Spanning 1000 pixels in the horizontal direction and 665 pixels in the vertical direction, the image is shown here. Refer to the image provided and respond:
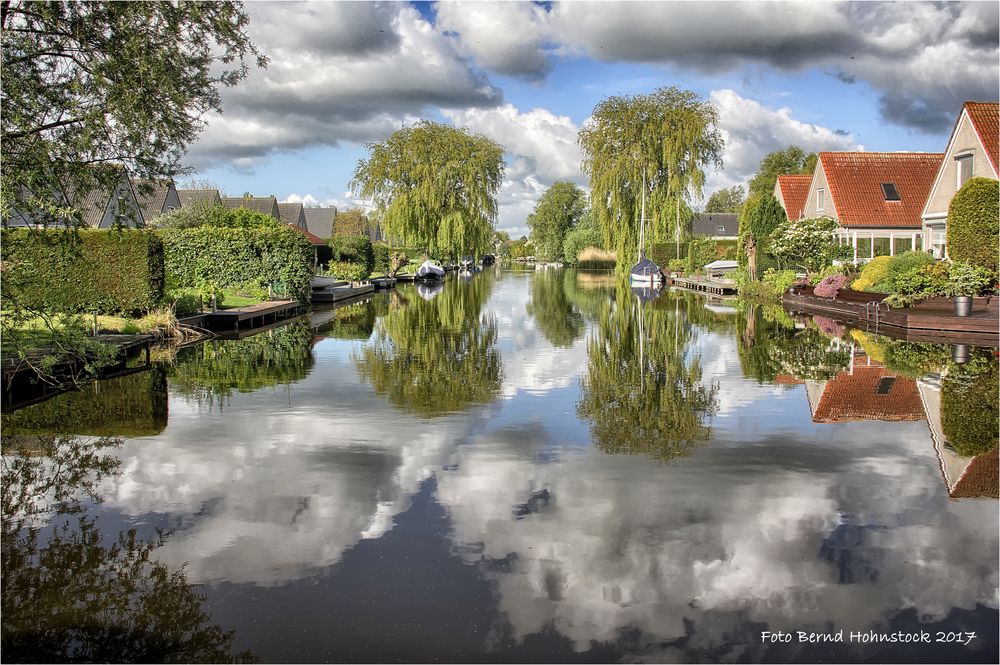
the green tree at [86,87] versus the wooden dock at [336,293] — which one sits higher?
the green tree at [86,87]

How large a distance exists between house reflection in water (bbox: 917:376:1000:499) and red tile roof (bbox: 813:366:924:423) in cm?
74

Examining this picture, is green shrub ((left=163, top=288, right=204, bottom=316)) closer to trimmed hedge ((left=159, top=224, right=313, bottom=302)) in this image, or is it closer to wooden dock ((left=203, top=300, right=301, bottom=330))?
wooden dock ((left=203, top=300, right=301, bottom=330))

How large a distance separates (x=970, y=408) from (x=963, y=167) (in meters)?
24.3

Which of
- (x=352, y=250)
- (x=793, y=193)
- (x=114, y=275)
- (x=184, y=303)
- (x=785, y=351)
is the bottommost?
(x=785, y=351)

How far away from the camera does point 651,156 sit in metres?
45.9

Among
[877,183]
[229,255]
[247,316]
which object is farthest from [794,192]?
[247,316]

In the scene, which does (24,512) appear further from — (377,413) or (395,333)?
(395,333)

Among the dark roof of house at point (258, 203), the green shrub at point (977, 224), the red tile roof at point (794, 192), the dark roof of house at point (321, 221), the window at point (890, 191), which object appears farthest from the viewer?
the dark roof of house at point (321, 221)

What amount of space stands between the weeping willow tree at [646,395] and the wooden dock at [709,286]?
713 inches

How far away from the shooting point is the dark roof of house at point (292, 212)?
7781 centimetres

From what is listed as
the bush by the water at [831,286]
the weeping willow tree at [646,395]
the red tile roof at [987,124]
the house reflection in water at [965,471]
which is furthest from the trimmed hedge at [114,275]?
the red tile roof at [987,124]

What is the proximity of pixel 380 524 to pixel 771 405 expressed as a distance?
6687mm

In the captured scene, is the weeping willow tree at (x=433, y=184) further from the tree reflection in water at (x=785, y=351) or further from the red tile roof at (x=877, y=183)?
the tree reflection in water at (x=785, y=351)

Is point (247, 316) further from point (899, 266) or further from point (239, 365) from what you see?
point (899, 266)
